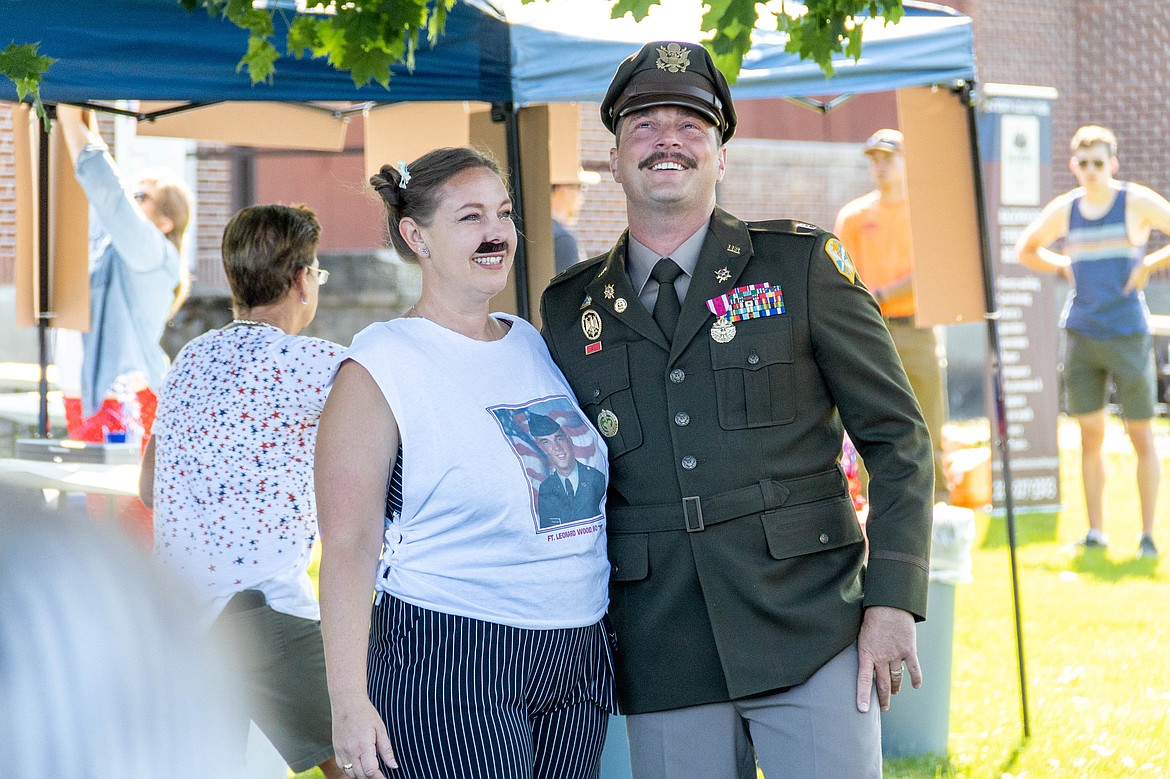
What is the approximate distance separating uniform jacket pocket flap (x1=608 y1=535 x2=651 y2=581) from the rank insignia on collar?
2.05 feet

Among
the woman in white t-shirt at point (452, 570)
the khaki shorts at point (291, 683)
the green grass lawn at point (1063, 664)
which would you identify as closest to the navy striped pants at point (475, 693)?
the woman in white t-shirt at point (452, 570)

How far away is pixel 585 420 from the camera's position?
99.1 inches

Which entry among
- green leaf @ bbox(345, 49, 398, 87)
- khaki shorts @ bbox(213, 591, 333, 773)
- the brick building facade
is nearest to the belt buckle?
khaki shorts @ bbox(213, 591, 333, 773)

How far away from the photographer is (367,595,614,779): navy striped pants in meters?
2.27

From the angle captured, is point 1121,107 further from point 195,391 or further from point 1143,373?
point 195,391

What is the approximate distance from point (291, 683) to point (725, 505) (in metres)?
1.42

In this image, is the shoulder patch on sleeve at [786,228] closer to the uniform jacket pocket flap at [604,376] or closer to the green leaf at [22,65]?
the uniform jacket pocket flap at [604,376]

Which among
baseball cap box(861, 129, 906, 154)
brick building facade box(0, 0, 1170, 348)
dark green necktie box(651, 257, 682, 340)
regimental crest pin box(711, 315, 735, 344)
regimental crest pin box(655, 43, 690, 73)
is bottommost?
regimental crest pin box(711, 315, 735, 344)

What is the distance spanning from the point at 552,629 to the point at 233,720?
1164 millimetres

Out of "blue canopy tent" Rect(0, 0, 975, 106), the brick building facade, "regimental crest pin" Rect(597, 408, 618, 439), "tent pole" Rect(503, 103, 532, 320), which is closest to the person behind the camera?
"regimental crest pin" Rect(597, 408, 618, 439)

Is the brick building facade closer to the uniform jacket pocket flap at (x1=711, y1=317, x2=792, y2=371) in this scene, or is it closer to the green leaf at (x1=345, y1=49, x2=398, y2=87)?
the green leaf at (x1=345, y1=49, x2=398, y2=87)

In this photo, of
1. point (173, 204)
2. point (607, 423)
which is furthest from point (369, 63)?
point (173, 204)

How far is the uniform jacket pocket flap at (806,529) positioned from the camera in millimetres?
2408

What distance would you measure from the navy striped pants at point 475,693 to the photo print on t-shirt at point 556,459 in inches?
8.5
